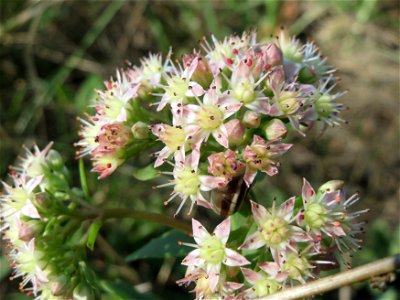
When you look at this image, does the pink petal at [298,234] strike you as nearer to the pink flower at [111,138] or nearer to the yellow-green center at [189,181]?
the yellow-green center at [189,181]

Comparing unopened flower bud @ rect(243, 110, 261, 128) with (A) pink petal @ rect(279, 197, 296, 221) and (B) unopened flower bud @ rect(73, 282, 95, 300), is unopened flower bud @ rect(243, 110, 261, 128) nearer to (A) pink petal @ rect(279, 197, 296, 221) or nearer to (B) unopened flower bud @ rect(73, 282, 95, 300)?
(A) pink petal @ rect(279, 197, 296, 221)

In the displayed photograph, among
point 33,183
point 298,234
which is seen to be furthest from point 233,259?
point 33,183

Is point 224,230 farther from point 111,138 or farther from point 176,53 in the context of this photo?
point 176,53

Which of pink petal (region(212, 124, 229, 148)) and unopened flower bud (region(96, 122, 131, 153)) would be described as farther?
unopened flower bud (region(96, 122, 131, 153))

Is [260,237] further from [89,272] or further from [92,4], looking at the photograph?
[92,4]

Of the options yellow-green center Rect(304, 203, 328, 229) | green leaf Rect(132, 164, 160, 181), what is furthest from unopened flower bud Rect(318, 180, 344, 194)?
green leaf Rect(132, 164, 160, 181)

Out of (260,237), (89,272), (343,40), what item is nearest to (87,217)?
(89,272)

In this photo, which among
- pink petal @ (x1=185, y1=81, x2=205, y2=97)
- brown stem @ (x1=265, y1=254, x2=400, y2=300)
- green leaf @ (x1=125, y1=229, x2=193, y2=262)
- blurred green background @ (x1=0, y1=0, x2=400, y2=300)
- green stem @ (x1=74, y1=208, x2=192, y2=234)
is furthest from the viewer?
blurred green background @ (x1=0, y1=0, x2=400, y2=300)

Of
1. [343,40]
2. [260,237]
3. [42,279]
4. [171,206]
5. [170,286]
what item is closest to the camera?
[260,237]
